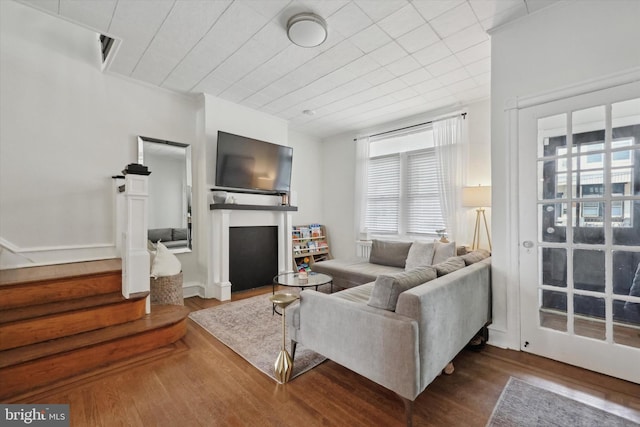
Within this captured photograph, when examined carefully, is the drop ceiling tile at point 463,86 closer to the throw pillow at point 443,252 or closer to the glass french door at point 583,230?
the glass french door at point 583,230

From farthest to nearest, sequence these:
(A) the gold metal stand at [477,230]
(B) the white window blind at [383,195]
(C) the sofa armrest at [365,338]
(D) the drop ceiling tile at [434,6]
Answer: (B) the white window blind at [383,195] < (A) the gold metal stand at [477,230] < (D) the drop ceiling tile at [434,6] < (C) the sofa armrest at [365,338]

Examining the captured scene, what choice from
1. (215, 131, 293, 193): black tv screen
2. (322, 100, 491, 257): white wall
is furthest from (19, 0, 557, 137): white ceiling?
(322, 100, 491, 257): white wall

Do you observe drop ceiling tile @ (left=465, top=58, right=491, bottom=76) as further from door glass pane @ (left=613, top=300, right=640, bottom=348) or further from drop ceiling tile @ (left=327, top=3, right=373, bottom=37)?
door glass pane @ (left=613, top=300, right=640, bottom=348)

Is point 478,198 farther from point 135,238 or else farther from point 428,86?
point 135,238

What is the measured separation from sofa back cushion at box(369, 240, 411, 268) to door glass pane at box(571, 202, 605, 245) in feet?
6.53

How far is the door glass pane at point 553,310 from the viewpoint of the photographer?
7.27ft

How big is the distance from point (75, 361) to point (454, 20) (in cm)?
407

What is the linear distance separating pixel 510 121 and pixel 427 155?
6.62 feet

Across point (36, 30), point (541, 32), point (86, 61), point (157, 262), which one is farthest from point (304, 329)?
point (36, 30)

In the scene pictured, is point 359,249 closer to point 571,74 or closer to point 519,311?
point 519,311

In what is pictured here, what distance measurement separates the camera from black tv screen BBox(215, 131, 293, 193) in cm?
394

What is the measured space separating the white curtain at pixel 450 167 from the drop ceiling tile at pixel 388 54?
1.69 m

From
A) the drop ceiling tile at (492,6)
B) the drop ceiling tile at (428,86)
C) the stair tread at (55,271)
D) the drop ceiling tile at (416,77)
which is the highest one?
the drop ceiling tile at (492,6)

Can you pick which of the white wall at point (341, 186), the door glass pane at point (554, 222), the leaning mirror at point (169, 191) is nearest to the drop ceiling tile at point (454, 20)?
the door glass pane at point (554, 222)
